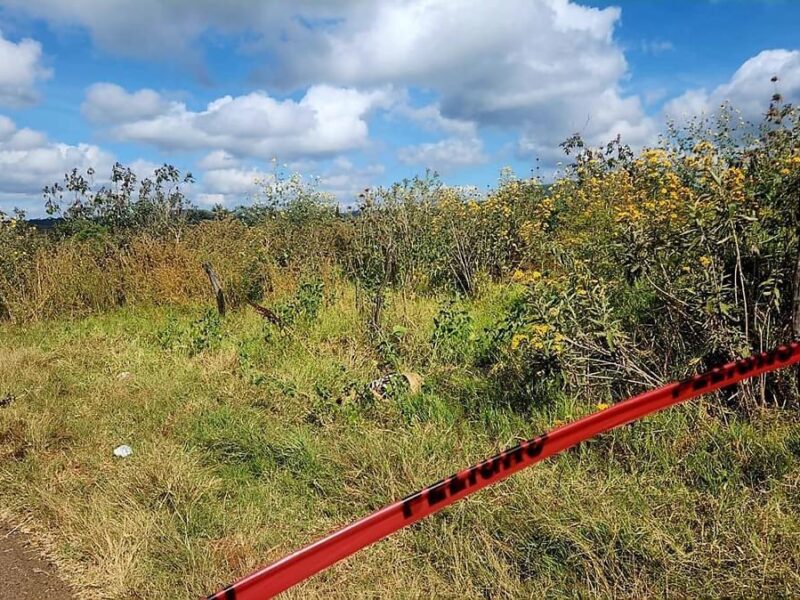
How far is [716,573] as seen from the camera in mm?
2131

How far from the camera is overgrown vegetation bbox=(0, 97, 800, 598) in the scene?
240cm

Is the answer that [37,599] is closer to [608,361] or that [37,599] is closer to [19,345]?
[608,361]

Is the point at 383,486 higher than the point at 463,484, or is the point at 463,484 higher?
the point at 463,484

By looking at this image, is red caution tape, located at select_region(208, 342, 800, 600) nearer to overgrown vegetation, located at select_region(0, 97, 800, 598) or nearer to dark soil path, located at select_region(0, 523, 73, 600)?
overgrown vegetation, located at select_region(0, 97, 800, 598)

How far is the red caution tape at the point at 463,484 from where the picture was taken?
5.06 ft

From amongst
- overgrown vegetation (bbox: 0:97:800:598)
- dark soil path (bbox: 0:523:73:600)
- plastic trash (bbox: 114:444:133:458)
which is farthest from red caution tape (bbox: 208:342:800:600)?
plastic trash (bbox: 114:444:133:458)

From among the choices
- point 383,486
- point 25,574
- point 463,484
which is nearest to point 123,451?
point 25,574

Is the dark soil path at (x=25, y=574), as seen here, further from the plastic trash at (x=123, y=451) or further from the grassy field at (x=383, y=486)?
the plastic trash at (x=123, y=451)

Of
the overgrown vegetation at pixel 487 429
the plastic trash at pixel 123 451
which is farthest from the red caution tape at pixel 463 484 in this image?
the plastic trash at pixel 123 451

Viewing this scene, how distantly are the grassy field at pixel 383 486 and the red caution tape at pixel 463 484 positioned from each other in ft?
1.91

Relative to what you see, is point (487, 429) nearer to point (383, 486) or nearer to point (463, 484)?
point (383, 486)

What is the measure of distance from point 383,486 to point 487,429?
2.54 ft

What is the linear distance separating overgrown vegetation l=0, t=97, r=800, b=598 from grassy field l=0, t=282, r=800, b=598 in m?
0.01

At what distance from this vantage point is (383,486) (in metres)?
3.05
